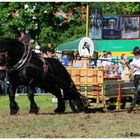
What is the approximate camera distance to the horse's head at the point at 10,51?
13.5 meters

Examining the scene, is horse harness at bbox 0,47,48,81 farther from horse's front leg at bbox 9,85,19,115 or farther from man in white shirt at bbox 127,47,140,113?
man in white shirt at bbox 127,47,140,113

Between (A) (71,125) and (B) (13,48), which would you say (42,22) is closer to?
(B) (13,48)

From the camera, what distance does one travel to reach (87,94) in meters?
15.4

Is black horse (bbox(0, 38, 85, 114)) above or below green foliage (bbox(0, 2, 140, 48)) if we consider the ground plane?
below

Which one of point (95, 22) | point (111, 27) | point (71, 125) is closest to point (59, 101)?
point (71, 125)

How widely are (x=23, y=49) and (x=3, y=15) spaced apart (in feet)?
96.3

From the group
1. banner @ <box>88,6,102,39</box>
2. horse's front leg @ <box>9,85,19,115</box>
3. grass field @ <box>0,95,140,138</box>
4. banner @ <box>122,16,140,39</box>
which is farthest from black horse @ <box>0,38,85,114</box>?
banner @ <box>122,16,140,39</box>

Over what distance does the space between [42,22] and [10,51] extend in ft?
95.1

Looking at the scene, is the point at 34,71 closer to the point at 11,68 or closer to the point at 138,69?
the point at 11,68

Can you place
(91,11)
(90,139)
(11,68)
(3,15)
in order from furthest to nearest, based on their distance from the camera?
1. (3,15)
2. (91,11)
3. (11,68)
4. (90,139)

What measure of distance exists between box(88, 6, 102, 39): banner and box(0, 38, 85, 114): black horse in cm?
1073

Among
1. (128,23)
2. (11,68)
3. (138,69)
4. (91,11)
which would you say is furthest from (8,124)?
(128,23)

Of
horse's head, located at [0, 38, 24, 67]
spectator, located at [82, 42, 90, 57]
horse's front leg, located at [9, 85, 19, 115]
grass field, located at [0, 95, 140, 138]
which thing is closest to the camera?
grass field, located at [0, 95, 140, 138]

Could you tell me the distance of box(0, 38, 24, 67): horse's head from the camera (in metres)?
13.5
